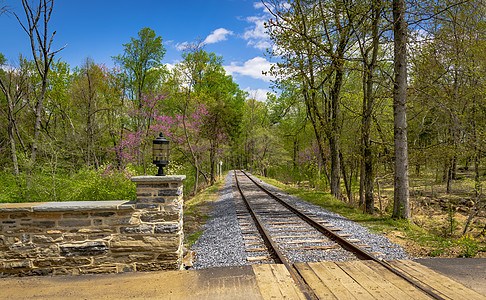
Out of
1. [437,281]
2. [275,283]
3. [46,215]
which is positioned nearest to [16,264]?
[46,215]

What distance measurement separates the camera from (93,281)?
366 centimetres

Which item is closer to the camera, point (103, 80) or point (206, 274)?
point (206, 274)

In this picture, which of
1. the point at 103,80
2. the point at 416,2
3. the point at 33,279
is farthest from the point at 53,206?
the point at 103,80

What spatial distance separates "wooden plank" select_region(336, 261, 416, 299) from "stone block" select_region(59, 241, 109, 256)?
386cm

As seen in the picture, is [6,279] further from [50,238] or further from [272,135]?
[272,135]

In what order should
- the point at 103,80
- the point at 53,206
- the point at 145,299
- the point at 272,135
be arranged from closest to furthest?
the point at 145,299, the point at 53,206, the point at 103,80, the point at 272,135

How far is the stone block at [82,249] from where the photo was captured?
3.94m

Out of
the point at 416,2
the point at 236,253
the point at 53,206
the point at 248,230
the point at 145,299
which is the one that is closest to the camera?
the point at 145,299

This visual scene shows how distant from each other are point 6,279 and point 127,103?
65.1ft

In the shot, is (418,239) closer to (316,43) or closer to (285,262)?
(285,262)

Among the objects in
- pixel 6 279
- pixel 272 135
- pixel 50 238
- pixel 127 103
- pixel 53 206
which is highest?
pixel 127 103

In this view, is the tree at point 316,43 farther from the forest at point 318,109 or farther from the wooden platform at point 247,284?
the wooden platform at point 247,284

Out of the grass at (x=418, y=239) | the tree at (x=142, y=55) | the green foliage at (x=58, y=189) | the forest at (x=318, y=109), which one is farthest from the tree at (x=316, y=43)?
the tree at (x=142, y=55)

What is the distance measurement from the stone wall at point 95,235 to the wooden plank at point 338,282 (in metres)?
2.27
